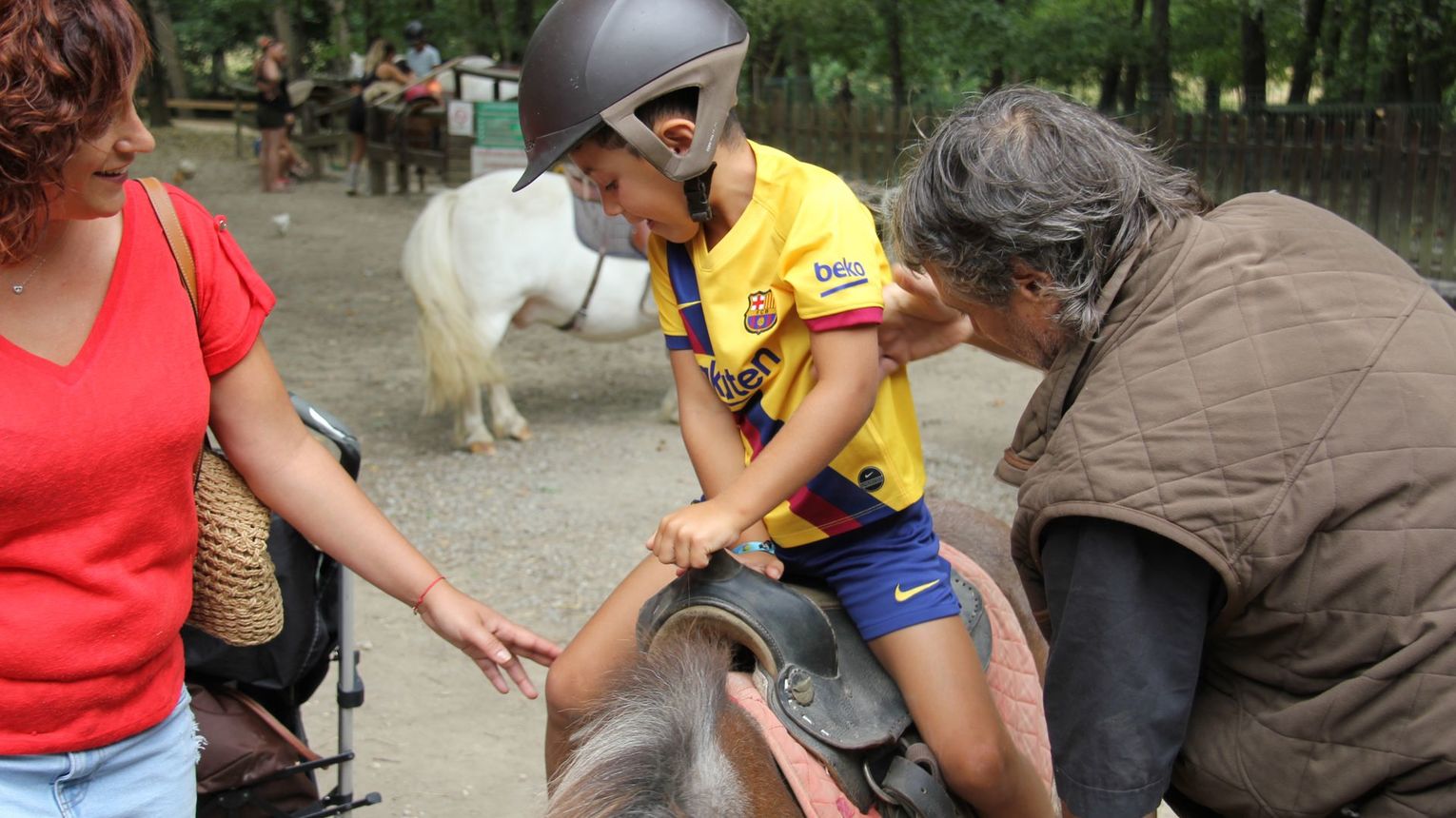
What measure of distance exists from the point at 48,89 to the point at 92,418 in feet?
1.36

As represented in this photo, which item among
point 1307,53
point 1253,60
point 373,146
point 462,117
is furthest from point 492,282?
Answer: point 1307,53

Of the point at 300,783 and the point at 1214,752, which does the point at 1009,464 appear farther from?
the point at 300,783

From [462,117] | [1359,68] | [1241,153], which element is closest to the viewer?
[1241,153]

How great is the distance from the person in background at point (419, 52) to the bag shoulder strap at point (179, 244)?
55.6 feet

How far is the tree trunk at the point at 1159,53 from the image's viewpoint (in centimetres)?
1556

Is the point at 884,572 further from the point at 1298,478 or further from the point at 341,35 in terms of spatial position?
the point at 341,35

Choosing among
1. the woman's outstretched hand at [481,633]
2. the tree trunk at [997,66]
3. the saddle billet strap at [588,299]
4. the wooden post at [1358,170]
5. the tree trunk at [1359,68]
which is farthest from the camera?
the tree trunk at [997,66]

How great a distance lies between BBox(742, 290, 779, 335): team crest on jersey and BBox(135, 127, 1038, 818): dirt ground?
877 millimetres

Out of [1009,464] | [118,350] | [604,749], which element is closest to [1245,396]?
[1009,464]

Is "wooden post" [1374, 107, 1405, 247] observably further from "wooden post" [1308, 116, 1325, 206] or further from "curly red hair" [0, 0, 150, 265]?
"curly red hair" [0, 0, 150, 265]

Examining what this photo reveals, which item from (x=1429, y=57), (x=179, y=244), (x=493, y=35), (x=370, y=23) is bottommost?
(x=179, y=244)

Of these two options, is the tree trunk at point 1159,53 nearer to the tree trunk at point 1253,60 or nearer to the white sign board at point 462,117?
the tree trunk at point 1253,60

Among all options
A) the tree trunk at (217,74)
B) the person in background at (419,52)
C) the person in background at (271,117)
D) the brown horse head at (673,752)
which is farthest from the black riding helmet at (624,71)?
the tree trunk at (217,74)

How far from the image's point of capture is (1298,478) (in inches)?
57.2
